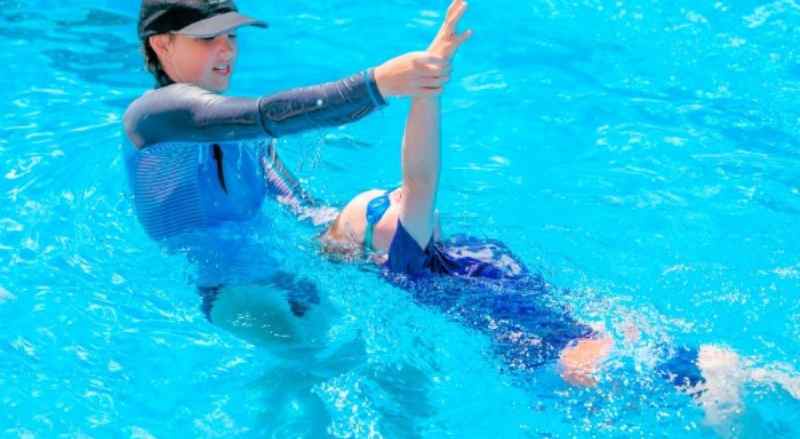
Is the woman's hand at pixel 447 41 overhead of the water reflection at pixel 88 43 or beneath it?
overhead

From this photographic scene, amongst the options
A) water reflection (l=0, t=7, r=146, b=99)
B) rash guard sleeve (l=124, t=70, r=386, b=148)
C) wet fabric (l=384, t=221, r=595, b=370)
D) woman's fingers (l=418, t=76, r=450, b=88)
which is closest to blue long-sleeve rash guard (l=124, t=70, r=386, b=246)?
rash guard sleeve (l=124, t=70, r=386, b=148)

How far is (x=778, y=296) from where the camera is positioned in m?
4.25

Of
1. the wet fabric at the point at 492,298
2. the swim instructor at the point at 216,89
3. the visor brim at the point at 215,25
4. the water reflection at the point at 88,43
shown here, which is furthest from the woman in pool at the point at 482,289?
the water reflection at the point at 88,43

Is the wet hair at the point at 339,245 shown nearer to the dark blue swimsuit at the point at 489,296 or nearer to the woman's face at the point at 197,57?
the dark blue swimsuit at the point at 489,296

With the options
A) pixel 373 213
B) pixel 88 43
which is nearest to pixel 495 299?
pixel 373 213

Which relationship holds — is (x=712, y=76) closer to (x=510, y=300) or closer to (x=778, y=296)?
(x=778, y=296)

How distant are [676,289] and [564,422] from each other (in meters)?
0.99

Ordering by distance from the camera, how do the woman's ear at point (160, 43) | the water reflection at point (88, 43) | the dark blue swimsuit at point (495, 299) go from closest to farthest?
the woman's ear at point (160, 43), the dark blue swimsuit at point (495, 299), the water reflection at point (88, 43)

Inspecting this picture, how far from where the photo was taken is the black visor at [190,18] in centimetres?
339

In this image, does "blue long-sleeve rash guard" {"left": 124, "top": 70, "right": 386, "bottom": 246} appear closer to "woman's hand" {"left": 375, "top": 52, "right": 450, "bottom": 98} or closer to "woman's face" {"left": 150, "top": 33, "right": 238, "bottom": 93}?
"woman's hand" {"left": 375, "top": 52, "right": 450, "bottom": 98}

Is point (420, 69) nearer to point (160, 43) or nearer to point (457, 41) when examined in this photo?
point (457, 41)

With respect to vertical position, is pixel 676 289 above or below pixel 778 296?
below

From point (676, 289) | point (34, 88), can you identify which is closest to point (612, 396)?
point (676, 289)

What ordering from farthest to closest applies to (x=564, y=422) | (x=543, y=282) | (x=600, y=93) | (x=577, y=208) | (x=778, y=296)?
(x=600, y=93) → (x=577, y=208) → (x=778, y=296) → (x=543, y=282) → (x=564, y=422)
